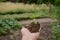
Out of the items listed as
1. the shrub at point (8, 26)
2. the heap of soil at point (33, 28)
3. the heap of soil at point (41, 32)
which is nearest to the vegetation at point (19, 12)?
the shrub at point (8, 26)

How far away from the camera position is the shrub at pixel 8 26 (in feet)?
21.5

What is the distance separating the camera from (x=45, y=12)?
9188 mm

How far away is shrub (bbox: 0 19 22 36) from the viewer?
6.55 meters

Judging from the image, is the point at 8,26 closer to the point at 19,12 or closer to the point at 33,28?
the point at 19,12

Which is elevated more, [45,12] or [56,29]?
[56,29]

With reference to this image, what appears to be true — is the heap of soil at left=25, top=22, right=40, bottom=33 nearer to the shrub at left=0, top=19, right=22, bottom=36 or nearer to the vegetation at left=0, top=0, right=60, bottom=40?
the shrub at left=0, top=19, right=22, bottom=36

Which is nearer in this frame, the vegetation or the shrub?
the shrub

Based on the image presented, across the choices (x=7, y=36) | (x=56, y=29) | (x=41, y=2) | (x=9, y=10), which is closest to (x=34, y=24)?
(x=56, y=29)

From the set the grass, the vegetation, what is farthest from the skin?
the grass

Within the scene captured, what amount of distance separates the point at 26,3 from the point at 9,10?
2.11 metres

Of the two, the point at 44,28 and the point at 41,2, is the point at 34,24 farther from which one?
the point at 41,2

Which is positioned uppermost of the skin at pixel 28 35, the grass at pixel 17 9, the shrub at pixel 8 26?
the skin at pixel 28 35

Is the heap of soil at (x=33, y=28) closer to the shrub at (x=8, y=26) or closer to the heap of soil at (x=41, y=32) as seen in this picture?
the heap of soil at (x=41, y=32)

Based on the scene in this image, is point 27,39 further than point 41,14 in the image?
No
